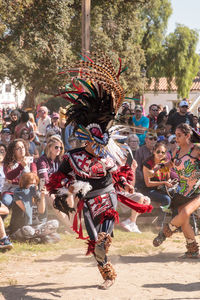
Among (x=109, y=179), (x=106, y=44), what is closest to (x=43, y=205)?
(x=109, y=179)

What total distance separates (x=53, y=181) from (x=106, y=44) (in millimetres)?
17510

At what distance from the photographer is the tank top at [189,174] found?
19.9 ft

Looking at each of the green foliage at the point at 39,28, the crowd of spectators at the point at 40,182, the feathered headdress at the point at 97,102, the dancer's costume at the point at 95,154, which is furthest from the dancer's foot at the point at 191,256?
the green foliage at the point at 39,28

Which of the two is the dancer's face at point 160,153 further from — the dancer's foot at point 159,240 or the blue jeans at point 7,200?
the blue jeans at point 7,200

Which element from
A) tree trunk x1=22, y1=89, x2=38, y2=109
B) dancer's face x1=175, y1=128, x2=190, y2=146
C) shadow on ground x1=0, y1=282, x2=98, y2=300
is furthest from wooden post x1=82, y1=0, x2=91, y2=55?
tree trunk x1=22, y1=89, x2=38, y2=109

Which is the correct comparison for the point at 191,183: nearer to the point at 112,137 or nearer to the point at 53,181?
the point at 112,137

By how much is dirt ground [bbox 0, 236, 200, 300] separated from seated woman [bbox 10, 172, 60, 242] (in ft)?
1.75

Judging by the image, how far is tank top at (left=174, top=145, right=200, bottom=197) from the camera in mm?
6078

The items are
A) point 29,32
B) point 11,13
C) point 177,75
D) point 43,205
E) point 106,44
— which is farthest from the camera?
point 177,75

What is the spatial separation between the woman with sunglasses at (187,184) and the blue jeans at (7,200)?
252cm

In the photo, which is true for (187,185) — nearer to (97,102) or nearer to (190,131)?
(190,131)

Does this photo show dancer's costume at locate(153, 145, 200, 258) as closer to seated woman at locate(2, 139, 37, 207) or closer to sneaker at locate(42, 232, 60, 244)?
sneaker at locate(42, 232, 60, 244)

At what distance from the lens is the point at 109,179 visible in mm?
5016

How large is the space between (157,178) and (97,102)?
349cm
